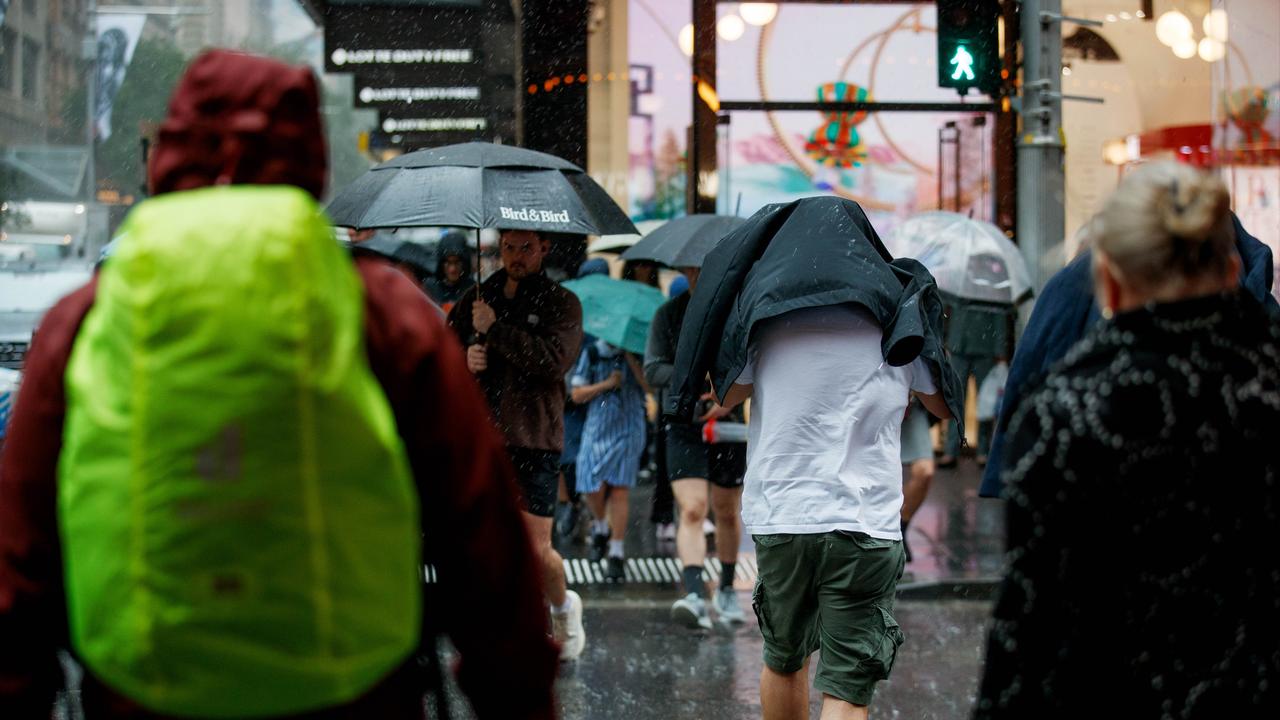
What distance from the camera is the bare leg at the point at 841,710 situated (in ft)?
14.6

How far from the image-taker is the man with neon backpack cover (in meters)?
1.86

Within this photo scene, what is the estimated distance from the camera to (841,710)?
175 inches

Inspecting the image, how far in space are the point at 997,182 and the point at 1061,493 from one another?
12049 mm

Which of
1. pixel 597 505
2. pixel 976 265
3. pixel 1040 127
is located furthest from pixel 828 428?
pixel 1040 127

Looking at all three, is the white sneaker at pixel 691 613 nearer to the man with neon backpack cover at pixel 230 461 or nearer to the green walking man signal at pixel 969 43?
the green walking man signal at pixel 969 43

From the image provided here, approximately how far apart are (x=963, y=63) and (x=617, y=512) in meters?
4.11

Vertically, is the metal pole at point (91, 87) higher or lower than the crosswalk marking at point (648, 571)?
higher

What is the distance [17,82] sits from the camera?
54.0ft

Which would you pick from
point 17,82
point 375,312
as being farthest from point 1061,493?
point 17,82

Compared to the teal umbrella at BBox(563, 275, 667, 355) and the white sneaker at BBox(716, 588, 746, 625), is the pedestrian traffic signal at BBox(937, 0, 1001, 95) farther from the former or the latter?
the white sneaker at BBox(716, 588, 746, 625)

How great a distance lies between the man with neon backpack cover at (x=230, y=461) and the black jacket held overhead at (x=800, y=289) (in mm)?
2435

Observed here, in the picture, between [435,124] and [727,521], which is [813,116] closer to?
[435,124]

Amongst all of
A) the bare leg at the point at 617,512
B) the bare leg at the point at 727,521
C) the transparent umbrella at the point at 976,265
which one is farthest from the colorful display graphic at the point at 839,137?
Answer: the bare leg at the point at 727,521

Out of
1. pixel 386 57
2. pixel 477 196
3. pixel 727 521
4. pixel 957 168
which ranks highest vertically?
pixel 386 57
